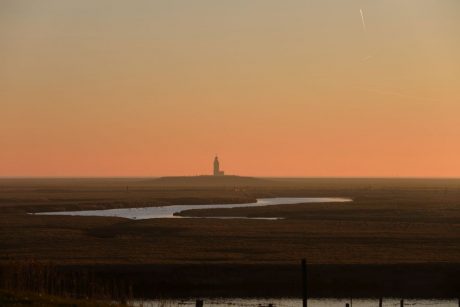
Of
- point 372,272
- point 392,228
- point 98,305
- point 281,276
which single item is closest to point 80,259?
point 281,276

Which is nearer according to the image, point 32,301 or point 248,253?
point 32,301

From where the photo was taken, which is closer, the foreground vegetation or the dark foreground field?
the foreground vegetation

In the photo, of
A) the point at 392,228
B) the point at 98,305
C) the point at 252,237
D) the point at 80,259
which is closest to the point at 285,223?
the point at 392,228

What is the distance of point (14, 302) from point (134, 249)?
2969cm

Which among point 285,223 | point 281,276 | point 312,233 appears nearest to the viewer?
point 281,276

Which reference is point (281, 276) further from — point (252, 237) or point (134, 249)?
point (252, 237)

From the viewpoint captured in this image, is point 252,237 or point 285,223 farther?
point 285,223

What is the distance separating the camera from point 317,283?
41.7 metres

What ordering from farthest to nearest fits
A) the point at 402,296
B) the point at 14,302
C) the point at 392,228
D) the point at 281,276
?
→ the point at 392,228 < the point at 281,276 < the point at 402,296 < the point at 14,302

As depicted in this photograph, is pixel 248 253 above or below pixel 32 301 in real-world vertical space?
below

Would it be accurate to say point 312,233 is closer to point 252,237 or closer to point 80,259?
point 252,237

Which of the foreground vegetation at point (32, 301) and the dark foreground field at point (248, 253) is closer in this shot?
the foreground vegetation at point (32, 301)

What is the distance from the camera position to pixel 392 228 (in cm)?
7062

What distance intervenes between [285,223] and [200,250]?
2564cm
